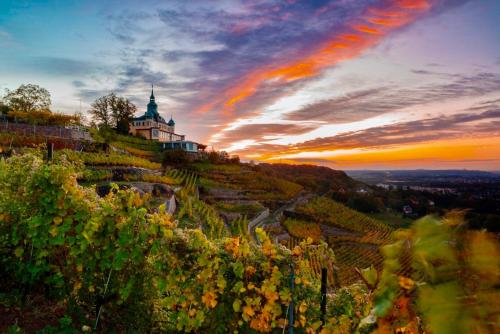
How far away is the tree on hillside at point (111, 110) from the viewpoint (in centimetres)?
4897

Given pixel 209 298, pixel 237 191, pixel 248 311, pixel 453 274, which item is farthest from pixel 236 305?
pixel 237 191

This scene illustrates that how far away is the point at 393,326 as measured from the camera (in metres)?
1.04

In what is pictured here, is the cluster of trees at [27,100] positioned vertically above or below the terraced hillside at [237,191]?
above

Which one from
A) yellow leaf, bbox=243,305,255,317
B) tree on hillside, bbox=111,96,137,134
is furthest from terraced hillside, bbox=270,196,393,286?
tree on hillside, bbox=111,96,137,134

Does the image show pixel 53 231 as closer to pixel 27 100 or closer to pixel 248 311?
pixel 248 311

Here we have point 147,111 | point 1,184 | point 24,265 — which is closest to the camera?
point 24,265

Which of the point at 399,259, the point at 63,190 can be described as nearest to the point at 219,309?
the point at 63,190

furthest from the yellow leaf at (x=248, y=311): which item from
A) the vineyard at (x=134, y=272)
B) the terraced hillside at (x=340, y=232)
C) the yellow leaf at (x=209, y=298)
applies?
the terraced hillside at (x=340, y=232)

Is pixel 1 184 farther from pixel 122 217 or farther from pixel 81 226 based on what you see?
pixel 122 217

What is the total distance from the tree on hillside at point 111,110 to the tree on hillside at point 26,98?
14345 millimetres

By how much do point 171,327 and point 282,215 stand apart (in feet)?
117

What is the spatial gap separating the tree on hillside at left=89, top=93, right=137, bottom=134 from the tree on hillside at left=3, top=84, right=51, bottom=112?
1434cm

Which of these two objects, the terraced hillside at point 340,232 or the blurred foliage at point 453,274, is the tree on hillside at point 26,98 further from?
the blurred foliage at point 453,274

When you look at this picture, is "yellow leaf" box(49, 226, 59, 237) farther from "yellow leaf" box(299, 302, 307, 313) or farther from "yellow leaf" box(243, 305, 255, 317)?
"yellow leaf" box(299, 302, 307, 313)
